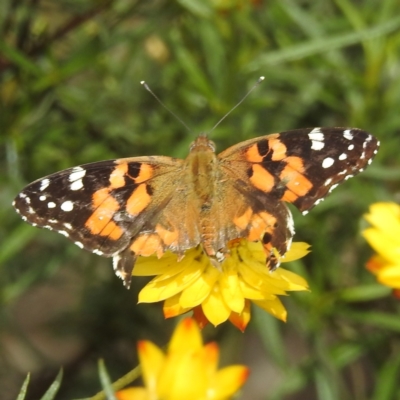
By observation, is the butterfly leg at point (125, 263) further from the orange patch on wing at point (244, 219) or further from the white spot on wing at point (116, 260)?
the orange patch on wing at point (244, 219)

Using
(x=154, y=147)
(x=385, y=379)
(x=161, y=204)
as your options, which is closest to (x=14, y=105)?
(x=154, y=147)

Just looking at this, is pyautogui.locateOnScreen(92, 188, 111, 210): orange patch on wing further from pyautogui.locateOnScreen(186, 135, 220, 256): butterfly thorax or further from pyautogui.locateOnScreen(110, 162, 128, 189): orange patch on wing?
pyautogui.locateOnScreen(186, 135, 220, 256): butterfly thorax

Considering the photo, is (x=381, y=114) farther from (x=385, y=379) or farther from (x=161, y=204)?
(x=161, y=204)

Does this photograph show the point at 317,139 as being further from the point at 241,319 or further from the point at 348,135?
the point at 241,319

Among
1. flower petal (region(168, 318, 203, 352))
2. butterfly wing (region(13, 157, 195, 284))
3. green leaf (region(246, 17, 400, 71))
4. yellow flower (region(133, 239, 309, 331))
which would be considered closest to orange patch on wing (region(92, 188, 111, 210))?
butterfly wing (region(13, 157, 195, 284))

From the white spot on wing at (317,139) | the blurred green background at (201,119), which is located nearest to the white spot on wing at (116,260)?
the white spot on wing at (317,139)

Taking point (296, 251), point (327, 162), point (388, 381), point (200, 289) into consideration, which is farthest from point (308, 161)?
point (388, 381)

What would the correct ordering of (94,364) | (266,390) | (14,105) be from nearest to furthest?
(14,105), (94,364), (266,390)

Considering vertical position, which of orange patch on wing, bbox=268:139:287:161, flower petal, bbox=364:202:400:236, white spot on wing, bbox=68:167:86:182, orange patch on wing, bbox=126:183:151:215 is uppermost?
orange patch on wing, bbox=268:139:287:161
